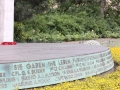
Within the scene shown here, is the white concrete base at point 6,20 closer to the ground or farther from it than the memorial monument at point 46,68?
farther from it

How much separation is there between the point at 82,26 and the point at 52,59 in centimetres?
1386

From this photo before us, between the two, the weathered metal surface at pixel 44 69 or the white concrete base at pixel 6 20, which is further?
the white concrete base at pixel 6 20

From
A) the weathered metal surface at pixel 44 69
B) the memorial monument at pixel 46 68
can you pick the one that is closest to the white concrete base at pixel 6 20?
the memorial monument at pixel 46 68

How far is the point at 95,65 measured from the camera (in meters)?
5.89

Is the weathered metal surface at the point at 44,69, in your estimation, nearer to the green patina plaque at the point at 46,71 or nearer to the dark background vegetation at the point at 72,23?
the green patina plaque at the point at 46,71

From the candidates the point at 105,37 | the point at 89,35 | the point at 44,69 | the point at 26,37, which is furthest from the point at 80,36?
the point at 44,69

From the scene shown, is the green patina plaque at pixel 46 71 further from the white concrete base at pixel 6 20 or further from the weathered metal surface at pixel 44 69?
the white concrete base at pixel 6 20

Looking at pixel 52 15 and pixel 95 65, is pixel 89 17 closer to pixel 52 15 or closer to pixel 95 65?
pixel 52 15

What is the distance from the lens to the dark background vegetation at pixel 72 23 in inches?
620

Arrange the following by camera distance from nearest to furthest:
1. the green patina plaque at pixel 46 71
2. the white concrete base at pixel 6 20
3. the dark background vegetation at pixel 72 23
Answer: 1. the green patina plaque at pixel 46 71
2. the white concrete base at pixel 6 20
3. the dark background vegetation at pixel 72 23

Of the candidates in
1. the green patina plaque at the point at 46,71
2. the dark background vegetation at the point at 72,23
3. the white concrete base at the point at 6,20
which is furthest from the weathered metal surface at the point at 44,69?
the dark background vegetation at the point at 72,23

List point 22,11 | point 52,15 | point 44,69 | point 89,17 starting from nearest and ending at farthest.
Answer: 1. point 44,69
2. point 22,11
3. point 52,15
4. point 89,17

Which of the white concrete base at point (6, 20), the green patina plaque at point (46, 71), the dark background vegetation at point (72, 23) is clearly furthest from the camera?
the dark background vegetation at point (72, 23)

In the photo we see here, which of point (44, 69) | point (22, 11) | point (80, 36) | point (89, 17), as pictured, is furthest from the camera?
point (89, 17)
